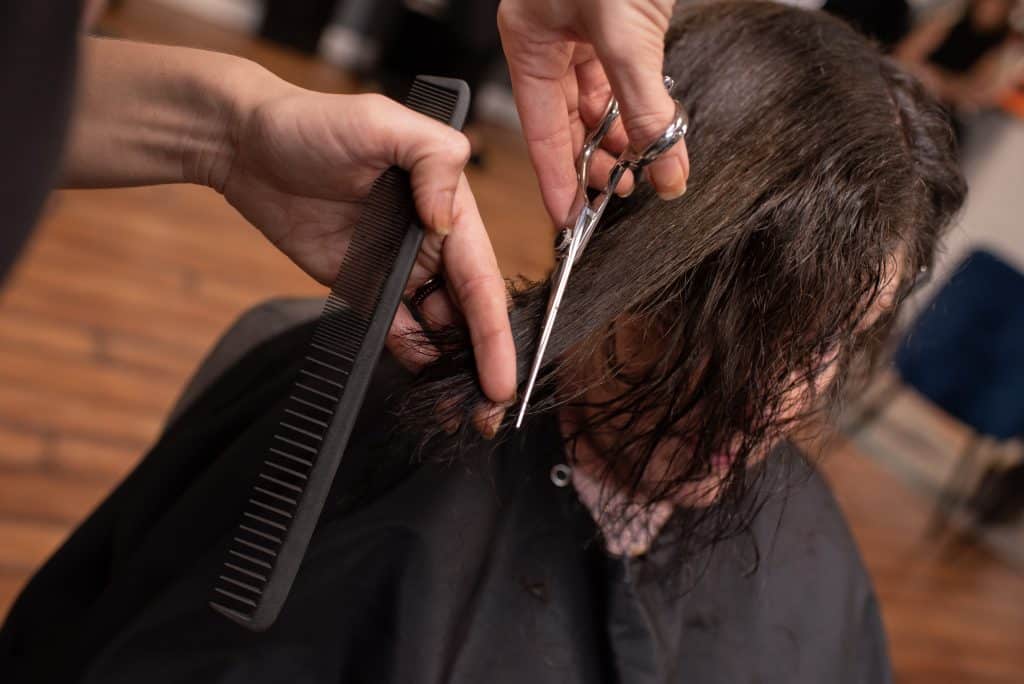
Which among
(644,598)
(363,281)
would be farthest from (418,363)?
(644,598)

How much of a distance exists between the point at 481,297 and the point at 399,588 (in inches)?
12.7

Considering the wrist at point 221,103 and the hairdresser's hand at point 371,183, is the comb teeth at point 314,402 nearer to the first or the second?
the hairdresser's hand at point 371,183

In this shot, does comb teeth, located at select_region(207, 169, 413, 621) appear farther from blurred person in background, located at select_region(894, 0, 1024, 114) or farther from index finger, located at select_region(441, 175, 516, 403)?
blurred person in background, located at select_region(894, 0, 1024, 114)

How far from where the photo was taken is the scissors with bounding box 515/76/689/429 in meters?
0.71

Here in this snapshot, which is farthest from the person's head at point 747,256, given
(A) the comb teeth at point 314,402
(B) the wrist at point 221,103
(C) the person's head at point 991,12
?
(C) the person's head at point 991,12

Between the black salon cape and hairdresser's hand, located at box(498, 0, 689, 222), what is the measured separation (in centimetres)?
30

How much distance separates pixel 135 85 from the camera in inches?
30.2

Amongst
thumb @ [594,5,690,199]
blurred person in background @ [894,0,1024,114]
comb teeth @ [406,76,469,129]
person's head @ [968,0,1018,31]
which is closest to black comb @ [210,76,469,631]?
comb teeth @ [406,76,469,129]

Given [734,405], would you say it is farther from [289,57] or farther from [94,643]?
[289,57]

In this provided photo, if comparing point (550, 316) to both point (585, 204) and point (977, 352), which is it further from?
point (977, 352)

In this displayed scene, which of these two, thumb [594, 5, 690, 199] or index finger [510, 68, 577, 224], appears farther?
index finger [510, 68, 577, 224]

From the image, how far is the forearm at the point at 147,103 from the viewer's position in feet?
2.51

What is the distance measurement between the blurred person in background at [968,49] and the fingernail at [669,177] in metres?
3.51

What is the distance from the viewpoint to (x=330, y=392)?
64 cm
